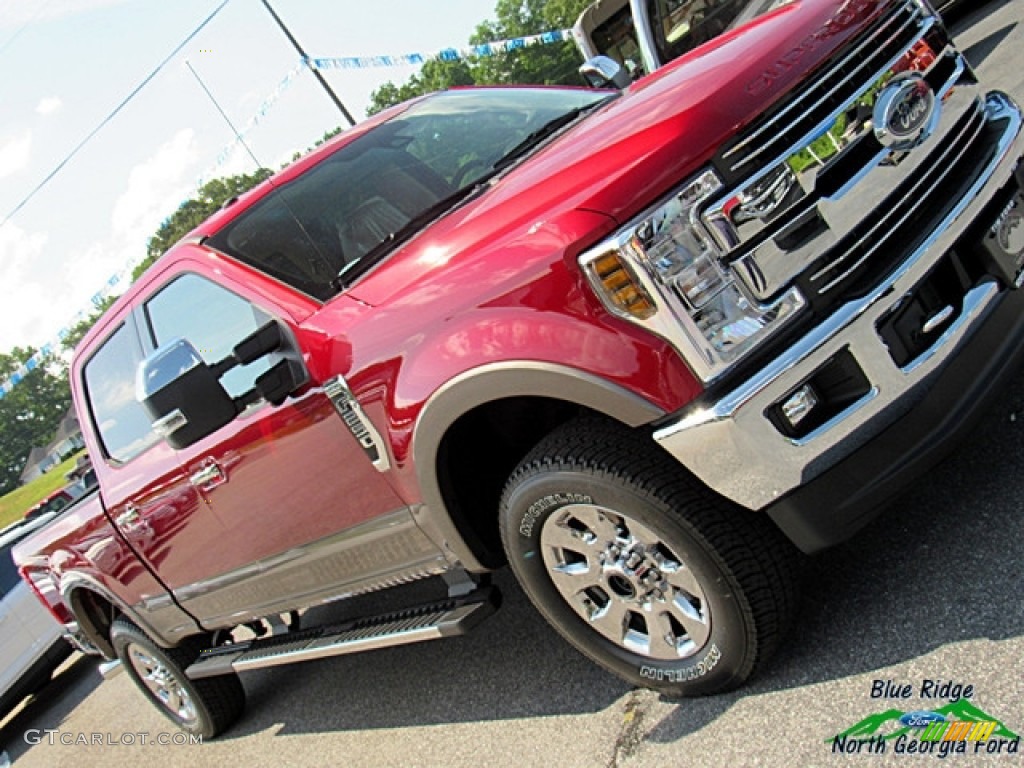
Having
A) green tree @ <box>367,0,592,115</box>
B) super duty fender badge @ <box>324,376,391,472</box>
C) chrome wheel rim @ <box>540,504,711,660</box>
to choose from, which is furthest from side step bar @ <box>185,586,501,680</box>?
green tree @ <box>367,0,592,115</box>

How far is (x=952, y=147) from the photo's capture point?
2.62 meters

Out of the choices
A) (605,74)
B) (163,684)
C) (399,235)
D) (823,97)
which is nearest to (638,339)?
(823,97)

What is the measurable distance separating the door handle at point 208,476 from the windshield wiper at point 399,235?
38.2 inches

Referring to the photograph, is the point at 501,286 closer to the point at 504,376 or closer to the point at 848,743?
the point at 504,376

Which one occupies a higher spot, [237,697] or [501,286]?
[501,286]

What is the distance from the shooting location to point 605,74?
416 centimetres

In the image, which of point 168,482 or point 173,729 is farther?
point 173,729

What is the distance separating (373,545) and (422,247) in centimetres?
113

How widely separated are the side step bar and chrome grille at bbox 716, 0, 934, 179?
5.52 ft

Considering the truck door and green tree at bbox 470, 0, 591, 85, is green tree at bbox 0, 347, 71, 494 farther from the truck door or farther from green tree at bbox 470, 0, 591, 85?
the truck door

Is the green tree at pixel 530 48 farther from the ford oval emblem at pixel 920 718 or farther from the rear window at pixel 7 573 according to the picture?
the ford oval emblem at pixel 920 718

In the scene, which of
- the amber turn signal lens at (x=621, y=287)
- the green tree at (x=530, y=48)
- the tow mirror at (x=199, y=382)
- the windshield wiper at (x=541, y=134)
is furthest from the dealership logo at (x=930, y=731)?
the green tree at (x=530, y=48)

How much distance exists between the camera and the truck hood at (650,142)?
7.54 ft

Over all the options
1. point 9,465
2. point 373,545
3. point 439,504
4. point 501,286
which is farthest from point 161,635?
point 9,465
